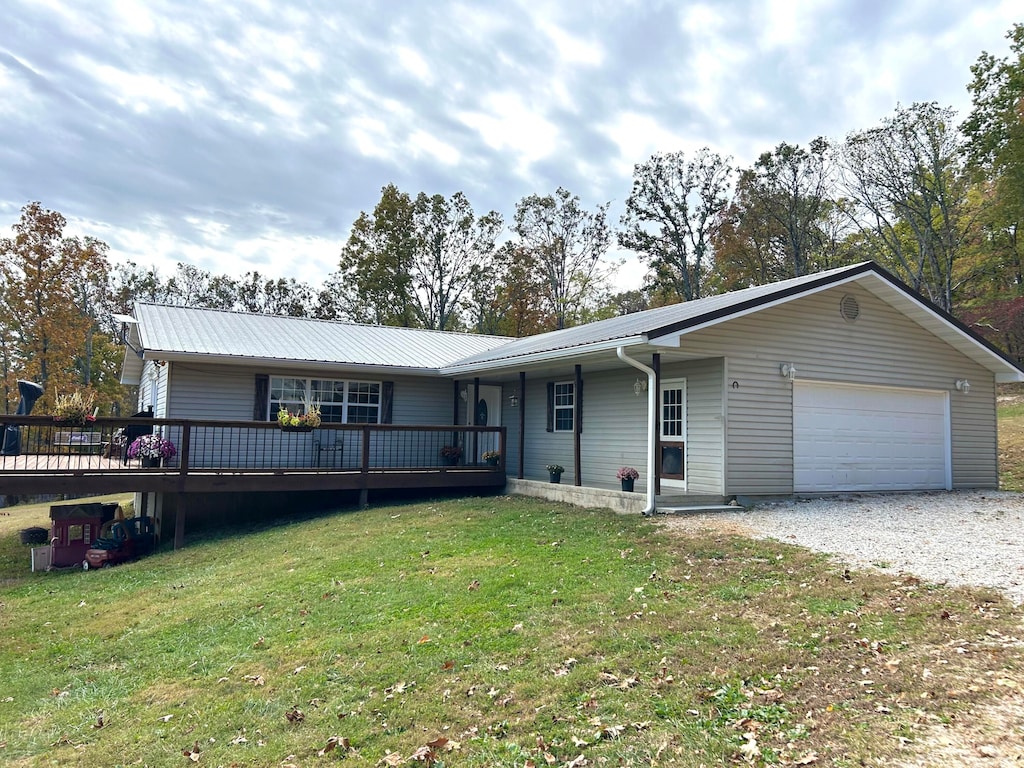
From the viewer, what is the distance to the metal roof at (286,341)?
40.3 ft

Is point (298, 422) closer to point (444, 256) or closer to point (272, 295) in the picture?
point (444, 256)

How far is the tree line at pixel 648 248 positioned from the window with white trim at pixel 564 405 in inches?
735

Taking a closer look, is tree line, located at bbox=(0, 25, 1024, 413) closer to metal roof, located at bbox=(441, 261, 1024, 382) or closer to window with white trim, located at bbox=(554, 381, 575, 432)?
metal roof, located at bbox=(441, 261, 1024, 382)

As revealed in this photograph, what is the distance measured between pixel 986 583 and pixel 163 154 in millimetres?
16695

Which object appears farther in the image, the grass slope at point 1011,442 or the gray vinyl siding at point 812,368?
the grass slope at point 1011,442

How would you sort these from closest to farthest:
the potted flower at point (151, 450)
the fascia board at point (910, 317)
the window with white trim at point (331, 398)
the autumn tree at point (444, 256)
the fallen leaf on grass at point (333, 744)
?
the fallen leaf on grass at point (333, 744)
the fascia board at point (910, 317)
the potted flower at point (151, 450)
the window with white trim at point (331, 398)
the autumn tree at point (444, 256)

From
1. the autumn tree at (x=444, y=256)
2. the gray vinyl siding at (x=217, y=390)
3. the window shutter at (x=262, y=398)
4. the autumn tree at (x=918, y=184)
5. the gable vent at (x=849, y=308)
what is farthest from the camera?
the autumn tree at (x=444, y=256)

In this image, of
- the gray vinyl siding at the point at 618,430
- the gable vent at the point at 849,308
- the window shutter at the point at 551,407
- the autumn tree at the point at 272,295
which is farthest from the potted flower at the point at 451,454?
the autumn tree at the point at 272,295

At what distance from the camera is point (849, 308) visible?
11.4 meters

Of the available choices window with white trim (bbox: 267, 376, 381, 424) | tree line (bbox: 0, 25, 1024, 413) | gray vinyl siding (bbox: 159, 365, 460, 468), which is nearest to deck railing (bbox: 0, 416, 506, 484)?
gray vinyl siding (bbox: 159, 365, 460, 468)

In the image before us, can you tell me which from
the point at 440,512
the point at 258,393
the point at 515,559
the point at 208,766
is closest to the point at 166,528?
the point at 258,393

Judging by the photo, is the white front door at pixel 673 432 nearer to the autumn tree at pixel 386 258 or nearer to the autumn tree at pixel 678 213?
the autumn tree at pixel 678 213

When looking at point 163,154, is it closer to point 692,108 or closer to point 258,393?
point 258,393

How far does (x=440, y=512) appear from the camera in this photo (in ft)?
34.4
